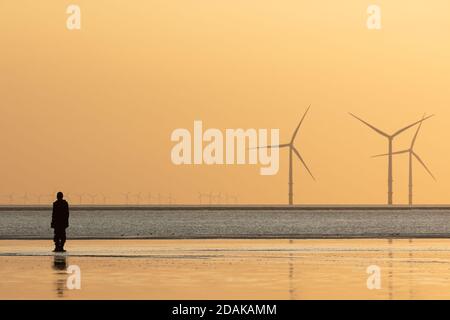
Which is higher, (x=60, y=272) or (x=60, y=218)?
(x=60, y=218)

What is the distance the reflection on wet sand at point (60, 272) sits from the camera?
28.5 m

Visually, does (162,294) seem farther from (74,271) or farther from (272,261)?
(272,261)

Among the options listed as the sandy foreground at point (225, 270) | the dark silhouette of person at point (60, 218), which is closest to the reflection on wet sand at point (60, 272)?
the sandy foreground at point (225, 270)

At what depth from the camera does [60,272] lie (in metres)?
34.3

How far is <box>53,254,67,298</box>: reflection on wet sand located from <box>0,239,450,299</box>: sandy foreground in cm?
2

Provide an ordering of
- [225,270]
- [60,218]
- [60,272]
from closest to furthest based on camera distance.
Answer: [60,272]
[225,270]
[60,218]

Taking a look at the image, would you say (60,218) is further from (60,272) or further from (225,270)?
(225,270)

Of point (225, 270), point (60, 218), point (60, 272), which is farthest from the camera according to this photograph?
point (60, 218)

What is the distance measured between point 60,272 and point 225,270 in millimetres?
4389

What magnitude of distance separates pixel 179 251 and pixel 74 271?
12.1 metres

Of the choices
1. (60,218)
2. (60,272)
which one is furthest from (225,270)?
(60,218)

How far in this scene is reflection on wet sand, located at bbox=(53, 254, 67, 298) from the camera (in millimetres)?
28531

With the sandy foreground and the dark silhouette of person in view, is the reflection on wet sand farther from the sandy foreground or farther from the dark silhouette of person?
the dark silhouette of person
